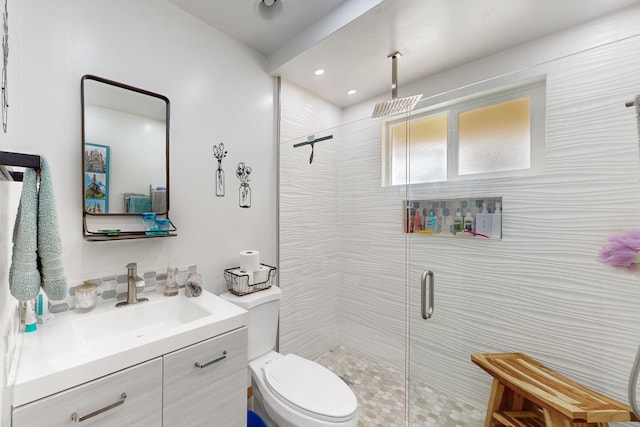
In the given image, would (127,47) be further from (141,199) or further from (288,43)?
(288,43)

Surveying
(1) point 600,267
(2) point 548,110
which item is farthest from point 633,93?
(1) point 600,267

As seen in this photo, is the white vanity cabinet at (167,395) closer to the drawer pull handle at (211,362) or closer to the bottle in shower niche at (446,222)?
the drawer pull handle at (211,362)

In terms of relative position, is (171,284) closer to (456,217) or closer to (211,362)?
(211,362)

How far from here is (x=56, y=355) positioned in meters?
0.83

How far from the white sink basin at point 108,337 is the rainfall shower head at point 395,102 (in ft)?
5.34

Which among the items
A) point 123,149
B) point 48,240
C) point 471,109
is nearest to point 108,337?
point 48,240

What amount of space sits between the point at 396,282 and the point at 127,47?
2187 millimetres

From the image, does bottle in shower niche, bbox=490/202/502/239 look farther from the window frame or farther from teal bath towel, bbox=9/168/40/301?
teal bath towel, bbox=9/168/40/301

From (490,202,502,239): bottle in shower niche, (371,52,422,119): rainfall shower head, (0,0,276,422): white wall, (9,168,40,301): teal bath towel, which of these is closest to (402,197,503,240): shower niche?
(490,202,502,239): bottle in shower niche

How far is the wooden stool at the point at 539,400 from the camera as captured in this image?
105cm

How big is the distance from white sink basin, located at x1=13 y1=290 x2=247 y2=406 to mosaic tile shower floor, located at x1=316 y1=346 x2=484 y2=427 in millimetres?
1201

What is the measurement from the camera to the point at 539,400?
1.15 meters

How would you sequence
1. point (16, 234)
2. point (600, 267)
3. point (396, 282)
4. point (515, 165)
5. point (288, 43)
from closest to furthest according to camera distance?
1. point (16, 234)
2. point (600, 267)
3. point (515, 165)
4. point (288, 43)
5. point (396, 282)

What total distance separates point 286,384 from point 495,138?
1.90 meters
